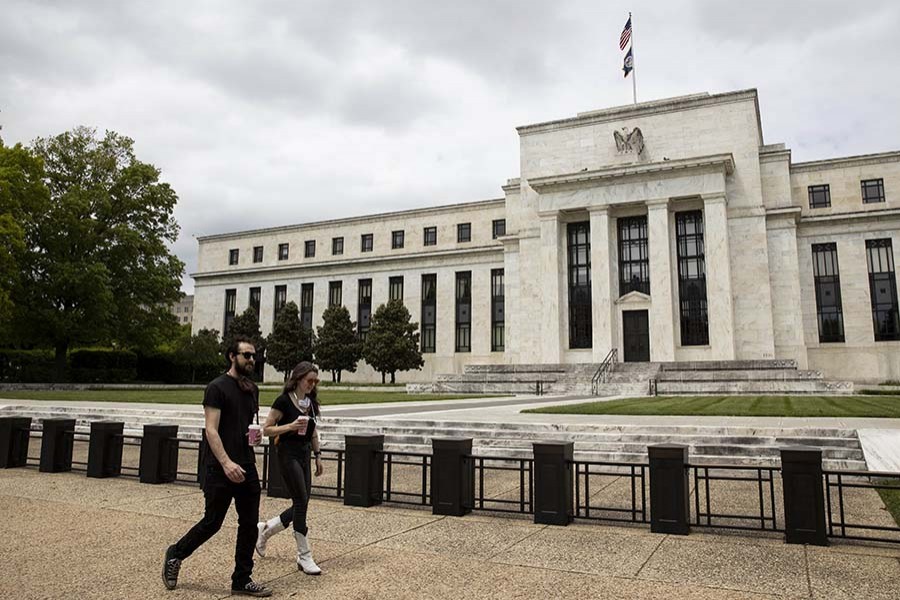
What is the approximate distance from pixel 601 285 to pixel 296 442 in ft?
126

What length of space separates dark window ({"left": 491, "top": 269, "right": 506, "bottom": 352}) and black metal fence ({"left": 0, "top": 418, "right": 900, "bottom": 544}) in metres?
39.2

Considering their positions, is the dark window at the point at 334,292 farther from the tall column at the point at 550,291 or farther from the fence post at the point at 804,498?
the fence post at the point at 804,498

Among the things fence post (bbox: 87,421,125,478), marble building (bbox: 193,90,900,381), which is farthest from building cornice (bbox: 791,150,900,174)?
fence post (bbox: 87,421,125,478)

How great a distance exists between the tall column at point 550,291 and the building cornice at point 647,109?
7.49m

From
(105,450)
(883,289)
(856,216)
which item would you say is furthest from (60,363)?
(883,289)

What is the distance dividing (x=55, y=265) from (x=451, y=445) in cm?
3644

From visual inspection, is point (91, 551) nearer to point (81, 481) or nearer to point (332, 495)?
point (332, 495)

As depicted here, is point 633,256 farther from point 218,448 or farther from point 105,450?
point 218,448

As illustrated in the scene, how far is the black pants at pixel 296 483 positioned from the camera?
263 inches

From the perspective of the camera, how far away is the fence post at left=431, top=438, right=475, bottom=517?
9.48 metres

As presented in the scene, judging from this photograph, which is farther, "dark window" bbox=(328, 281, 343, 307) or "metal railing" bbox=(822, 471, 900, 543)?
"dark window" bbox=(328, 281, 343, 307)

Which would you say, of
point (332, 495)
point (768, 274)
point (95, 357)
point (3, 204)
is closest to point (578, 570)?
point (332, 495)

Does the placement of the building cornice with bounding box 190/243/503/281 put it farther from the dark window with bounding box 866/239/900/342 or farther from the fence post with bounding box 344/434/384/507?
the fence post with bounding box 344/434/384/507

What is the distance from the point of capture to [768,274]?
41.2m
